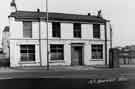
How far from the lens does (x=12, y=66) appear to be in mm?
20859

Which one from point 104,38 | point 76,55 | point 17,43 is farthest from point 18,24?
point 104,38

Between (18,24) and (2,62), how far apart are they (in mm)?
6280

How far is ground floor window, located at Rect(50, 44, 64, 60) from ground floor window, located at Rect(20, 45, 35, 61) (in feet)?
9.11

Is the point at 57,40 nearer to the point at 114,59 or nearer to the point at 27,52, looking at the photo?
the point at 27,52

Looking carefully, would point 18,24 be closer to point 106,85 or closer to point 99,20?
point 99,20

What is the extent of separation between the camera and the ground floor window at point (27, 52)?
69.6 feet

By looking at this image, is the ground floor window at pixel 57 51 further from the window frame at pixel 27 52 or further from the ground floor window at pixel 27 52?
the ground floor window at pixel 27 52

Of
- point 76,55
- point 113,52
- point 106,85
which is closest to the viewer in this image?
point 106,85

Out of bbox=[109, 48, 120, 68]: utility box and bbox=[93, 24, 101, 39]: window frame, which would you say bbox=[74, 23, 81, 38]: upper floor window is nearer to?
bbox=[93, 24, 101, 39]: window frame

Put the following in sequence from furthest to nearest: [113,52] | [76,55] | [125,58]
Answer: [125,58]
[76,55]
[113,52]

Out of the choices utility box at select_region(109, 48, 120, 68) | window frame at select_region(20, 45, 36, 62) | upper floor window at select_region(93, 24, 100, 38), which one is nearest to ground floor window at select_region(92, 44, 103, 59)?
upper floor window at select_region(93, 24, 100, 38)

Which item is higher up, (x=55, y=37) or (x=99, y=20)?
(x=99, y=20)

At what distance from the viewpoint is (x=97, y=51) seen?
23828mm

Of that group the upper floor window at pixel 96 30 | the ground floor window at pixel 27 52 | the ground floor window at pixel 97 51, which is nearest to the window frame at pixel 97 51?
the ground floor window at pixel 97 51
